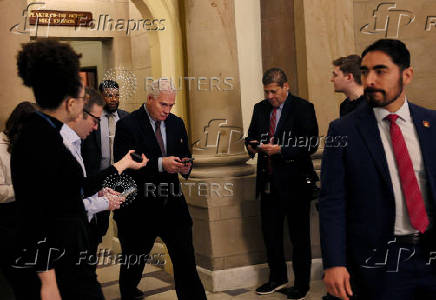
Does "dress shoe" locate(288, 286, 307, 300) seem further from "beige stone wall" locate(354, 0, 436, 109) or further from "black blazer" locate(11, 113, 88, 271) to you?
"black blazer" locate(11, 113, 88, 271)

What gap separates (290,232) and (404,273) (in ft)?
8.61

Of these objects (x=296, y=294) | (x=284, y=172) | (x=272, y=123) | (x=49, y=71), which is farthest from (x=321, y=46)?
(x=49, y=71)

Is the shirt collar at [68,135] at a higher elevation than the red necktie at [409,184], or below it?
higher

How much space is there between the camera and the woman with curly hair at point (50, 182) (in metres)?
2.26

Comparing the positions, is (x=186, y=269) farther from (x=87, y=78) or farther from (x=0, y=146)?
(x=87, y=78)

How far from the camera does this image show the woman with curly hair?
226 centimetres

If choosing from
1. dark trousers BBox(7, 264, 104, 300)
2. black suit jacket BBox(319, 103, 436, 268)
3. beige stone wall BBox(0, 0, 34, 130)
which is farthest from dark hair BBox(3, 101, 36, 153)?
black suit jacket BBox(319, 103, 436, 268)

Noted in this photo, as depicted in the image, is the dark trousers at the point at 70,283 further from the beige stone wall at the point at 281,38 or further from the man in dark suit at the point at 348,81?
the beige stone wall at the point at 281,38

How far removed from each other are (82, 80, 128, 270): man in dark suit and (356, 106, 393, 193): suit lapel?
2876 mm

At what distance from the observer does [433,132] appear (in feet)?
8.59

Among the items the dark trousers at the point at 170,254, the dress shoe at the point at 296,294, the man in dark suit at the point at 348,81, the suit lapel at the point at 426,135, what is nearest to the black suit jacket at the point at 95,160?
the dark trousers at the point at 170,254

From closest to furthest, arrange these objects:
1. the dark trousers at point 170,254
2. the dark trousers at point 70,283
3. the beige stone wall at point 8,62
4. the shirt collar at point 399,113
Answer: the dark trousers at point 70,283 < the shirt collar at point 399,113 < the dark trousers at point 170,254 < the beige stone wall at point 8,62

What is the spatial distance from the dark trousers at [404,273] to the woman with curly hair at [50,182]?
1.20 metres

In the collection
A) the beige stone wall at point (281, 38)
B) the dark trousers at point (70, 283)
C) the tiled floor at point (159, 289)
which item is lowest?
the tiled floor at point (159, 289)
